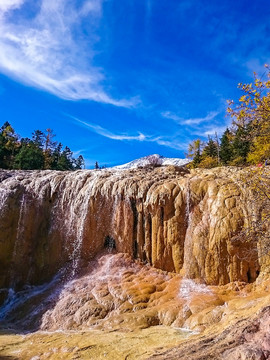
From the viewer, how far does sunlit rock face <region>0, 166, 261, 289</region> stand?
14109 mm

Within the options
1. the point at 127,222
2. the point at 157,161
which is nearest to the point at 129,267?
the point at 127,222

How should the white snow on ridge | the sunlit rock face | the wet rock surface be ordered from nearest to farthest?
1. the wet rock surface
2. the sunlit rock face
3. the white snow on ridge

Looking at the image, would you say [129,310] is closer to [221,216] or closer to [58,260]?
[221,216]

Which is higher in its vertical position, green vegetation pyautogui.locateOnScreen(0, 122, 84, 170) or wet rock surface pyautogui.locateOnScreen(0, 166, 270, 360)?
green vegetation pyautogui.locateOnScreen(0, 122, 84, 170)

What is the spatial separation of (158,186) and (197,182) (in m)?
2.07

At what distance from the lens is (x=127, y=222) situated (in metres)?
17.4

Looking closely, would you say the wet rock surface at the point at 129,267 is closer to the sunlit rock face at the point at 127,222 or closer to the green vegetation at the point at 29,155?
the sunlit rock face at the point at 127,222

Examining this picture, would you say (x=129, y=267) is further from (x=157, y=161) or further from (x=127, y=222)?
(x=157, y=161)

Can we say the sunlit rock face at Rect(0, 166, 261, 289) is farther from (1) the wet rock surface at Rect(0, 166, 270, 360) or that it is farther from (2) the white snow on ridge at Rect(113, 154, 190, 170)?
(2) the white snow on ridge at Rect(113, 154, 190, 170)

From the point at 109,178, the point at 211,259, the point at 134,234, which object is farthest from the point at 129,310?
the point at 109,178

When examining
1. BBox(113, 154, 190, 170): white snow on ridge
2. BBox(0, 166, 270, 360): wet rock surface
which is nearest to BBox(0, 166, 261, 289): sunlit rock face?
BBox(0, 166, 270, 360): wet rock surface

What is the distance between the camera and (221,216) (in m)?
14.4

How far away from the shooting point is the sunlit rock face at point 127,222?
1411cm

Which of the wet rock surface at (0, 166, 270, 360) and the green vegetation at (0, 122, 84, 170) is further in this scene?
the green vegetation at (0, 122, 84, 170)
